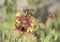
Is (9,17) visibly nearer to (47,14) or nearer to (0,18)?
(0,18)

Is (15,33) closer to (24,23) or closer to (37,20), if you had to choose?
(24,23)

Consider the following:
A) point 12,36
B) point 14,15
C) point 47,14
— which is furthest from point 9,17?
point 47,14

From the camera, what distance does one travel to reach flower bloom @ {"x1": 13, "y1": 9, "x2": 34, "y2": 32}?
3.88ft

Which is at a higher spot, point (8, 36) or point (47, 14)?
point (47, 14)

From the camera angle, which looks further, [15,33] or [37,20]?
[37,20]

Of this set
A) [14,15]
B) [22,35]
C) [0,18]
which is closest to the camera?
[22,35]

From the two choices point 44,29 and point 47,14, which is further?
point 47,14

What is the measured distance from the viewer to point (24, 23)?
119 centimetres

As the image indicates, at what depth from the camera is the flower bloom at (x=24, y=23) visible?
1.18 metres

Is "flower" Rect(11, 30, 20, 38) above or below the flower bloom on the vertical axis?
below

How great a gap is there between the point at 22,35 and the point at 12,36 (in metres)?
0.05

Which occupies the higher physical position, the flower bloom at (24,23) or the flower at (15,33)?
the flower bloom at (24,23)

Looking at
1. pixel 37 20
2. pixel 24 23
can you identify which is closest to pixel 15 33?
pixel 24 23

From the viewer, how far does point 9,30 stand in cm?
121
